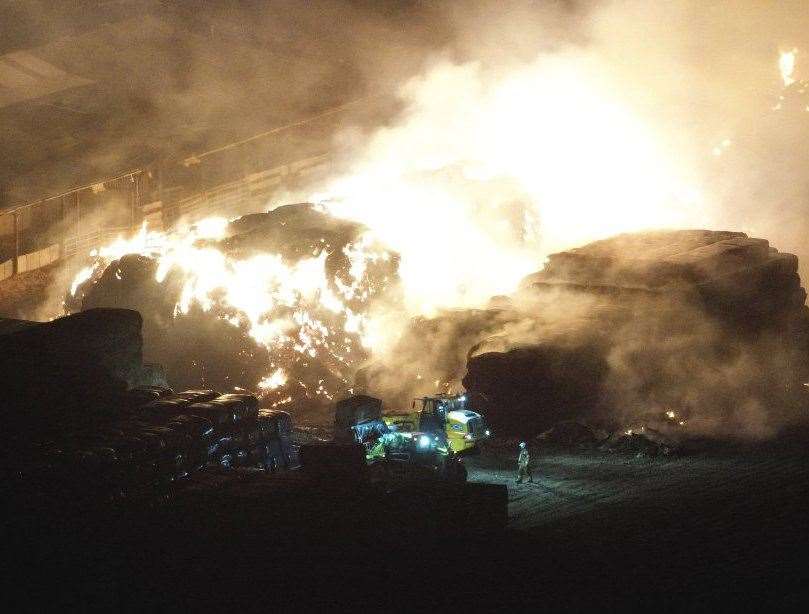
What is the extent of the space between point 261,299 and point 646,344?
14.3m

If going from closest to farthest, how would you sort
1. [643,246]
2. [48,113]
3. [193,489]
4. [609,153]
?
[193,489], [643,246], [48,113], [609,153]

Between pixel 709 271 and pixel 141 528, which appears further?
pixel 709 271

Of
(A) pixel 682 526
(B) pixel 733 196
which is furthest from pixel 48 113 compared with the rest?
(B) pixel 733 196

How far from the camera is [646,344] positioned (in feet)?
57.5

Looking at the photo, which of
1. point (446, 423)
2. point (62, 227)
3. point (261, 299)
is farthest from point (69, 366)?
point (62, 227)

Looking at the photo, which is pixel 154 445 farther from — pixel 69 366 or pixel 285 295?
pixel 285 295

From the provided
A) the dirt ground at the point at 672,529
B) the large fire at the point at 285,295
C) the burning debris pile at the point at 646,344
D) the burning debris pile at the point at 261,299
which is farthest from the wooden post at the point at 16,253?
the dirt ground at the point at 672,529

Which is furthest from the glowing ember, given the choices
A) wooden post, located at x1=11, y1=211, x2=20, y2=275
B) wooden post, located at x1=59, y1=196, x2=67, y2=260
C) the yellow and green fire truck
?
wooden post, located at x1=11, y1=211, x2=20, y2=275

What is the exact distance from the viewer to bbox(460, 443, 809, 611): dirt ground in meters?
6.17

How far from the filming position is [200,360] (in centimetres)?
2270

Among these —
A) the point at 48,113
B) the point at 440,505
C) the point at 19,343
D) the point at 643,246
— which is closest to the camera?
the point at 440,505

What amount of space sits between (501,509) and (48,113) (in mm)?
27830

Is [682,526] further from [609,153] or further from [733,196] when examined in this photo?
[733,196]

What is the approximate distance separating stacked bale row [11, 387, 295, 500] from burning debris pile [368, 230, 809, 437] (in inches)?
259
